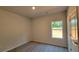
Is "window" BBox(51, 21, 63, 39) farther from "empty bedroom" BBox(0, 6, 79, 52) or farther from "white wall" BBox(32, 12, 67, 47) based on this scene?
"white wall" BBox(32, 12, 67, 47)

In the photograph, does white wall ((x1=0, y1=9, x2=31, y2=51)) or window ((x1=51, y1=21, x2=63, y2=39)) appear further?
window ((x1=51, y1=21, x2=63, y2=39))

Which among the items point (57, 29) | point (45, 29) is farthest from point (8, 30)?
point (57, 29)

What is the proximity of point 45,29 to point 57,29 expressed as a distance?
43.0 inches

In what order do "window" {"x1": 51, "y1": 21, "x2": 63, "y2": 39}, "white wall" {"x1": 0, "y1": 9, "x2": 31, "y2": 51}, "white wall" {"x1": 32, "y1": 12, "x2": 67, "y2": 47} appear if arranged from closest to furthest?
"white wall" {"x1": 0, "y1": 9, "x2": 31, "y2": 51}
"white wall" {"x1": 32, "y1": 12, "x2": 67, "y2": 47}
"window" {"x1": 51, "y1": 21, "x2": 63, "y2": 39}

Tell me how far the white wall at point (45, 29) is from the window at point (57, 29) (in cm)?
26

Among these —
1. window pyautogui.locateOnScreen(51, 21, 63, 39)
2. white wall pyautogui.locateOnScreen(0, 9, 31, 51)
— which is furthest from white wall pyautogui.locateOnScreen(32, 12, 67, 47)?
white wall pyautogui.locateOnScreen(0, 9, 31, 51)

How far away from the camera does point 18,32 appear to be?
5.86m

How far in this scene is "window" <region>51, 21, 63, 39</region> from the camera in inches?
232

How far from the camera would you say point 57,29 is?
6.09 meters

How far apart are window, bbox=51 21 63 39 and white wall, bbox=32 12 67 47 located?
0.26 meters

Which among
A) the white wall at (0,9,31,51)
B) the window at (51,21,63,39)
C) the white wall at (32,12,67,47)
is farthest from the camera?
the window at (51,21,63,39)
